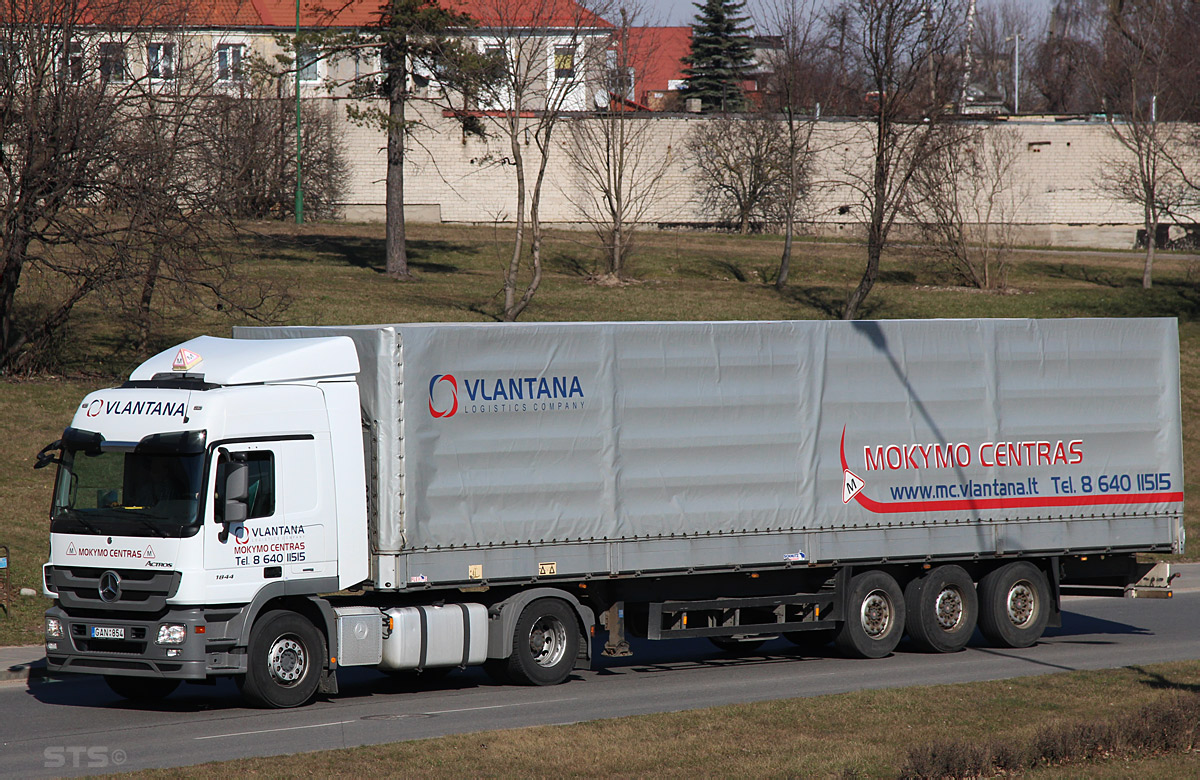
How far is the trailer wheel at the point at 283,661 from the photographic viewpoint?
1213 cm

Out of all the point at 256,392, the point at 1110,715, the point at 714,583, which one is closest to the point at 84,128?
the point at 256,392

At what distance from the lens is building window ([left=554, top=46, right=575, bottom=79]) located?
3501 cm

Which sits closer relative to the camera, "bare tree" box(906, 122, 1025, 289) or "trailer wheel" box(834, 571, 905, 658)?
"trailer wheel" box(834, 571, 905, 658)

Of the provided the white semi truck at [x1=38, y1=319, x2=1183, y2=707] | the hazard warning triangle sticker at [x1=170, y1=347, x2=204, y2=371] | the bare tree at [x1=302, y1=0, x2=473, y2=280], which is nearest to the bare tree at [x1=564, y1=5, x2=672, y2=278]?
the bare tree at [x1=302, y1=0, x2=473, y2=280]

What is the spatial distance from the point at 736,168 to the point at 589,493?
47533 millimetres

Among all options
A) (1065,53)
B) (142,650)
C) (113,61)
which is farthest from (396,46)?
(1065,53)

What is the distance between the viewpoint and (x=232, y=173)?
29.6 metres

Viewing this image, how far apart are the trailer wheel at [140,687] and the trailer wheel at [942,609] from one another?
8.22 m

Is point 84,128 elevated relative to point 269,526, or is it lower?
elevated

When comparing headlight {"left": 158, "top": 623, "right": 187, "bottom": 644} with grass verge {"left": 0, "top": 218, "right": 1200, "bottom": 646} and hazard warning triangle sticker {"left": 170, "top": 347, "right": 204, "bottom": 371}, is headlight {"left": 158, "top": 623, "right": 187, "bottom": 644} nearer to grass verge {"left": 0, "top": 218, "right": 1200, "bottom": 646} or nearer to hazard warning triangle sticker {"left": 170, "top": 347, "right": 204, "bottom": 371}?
hazard warning triangle sticker {"left": 170, "top": 347, "right": 204, "bottom": 371}

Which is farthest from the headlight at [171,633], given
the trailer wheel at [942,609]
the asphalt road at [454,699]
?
the trailer wheel at [942,609]

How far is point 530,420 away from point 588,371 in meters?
0.83

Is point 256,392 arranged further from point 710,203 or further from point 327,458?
point 710,203

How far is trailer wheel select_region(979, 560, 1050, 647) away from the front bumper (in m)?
8.78
